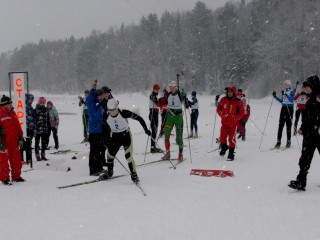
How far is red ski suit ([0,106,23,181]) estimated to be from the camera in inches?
300

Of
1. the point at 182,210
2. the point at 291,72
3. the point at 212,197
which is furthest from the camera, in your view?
the point at 291,72

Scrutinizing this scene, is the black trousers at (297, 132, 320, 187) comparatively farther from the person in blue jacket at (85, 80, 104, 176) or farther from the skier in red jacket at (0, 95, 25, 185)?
the skier in red jacket at (0, 95, 25, 185)

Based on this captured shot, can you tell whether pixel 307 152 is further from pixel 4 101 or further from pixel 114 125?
pixel 4 101

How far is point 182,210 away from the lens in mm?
5625

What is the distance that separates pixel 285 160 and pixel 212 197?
4.03 metres

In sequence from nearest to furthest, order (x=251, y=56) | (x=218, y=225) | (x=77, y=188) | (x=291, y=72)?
(x=218, y=225), (x=77, y=188), (x=291, y=72), (x=251, y=56)

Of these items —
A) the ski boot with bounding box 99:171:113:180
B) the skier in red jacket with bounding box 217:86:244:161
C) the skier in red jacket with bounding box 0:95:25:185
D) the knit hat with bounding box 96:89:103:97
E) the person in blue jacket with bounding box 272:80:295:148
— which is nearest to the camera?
the skier in red jacket with bounding box 0:95:25:185

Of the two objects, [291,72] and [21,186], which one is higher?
[291,72]

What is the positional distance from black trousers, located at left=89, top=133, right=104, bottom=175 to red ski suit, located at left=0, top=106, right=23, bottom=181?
168 centimetres

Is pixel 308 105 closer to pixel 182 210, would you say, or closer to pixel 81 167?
pixel 182 210

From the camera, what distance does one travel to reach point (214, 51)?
68375 mm

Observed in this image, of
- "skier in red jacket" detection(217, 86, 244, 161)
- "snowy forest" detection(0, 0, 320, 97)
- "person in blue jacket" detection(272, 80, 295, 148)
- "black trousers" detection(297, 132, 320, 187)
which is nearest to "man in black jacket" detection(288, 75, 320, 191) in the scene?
"black trousers" detection(297, 132, 320, 187)

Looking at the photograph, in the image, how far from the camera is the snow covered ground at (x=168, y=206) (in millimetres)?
4816

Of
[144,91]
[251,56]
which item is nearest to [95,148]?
[251,56]
